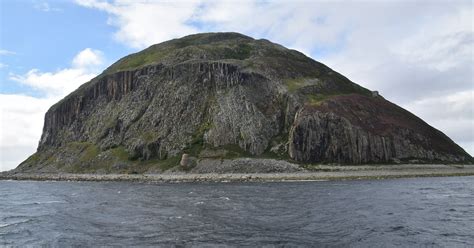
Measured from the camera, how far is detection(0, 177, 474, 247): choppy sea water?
3266 centimetres

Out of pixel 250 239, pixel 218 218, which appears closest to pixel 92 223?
pixel 218 218

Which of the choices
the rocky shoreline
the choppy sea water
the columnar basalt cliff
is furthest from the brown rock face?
the choppy sea water

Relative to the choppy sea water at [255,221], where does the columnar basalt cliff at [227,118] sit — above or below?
above

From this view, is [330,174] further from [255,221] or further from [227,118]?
[255,221]

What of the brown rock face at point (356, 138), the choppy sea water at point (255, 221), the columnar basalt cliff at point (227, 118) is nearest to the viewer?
the choppy sea water at point (255, 221)

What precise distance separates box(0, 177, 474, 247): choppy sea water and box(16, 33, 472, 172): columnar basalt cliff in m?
65.3

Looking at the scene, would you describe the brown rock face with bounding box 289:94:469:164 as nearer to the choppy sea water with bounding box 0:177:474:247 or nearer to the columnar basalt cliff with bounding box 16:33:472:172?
the columnar basalt cliff with bounding box 16:33:472:172

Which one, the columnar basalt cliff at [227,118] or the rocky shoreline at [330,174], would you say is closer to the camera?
the rocky shoreline at [330,174]

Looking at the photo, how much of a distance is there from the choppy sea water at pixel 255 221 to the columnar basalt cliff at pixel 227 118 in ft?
214

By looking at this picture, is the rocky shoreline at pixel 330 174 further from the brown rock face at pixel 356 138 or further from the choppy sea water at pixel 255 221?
the choppy sea water at pixel 255 221

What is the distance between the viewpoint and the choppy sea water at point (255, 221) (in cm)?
3266

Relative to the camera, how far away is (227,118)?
144 meters

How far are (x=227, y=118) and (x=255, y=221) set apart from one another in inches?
4107

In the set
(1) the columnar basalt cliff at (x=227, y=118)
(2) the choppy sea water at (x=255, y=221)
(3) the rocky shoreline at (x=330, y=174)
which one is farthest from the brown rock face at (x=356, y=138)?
(2) the choppy sea water at (x=255, y=221)
